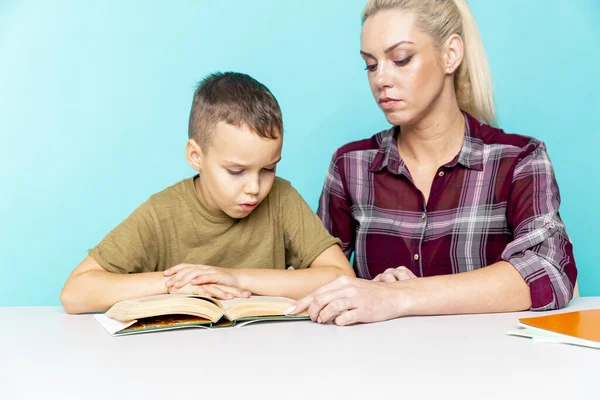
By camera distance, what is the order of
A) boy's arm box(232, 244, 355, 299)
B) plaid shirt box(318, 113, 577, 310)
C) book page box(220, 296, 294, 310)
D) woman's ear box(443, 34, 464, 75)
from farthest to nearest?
woman's ear box(443, 34, 464, 75)
plaid shirt box(318, 113, 577, 310)
boy's arm box(232, 244, 355, 299)
book page box(220, 296, 294, 310)

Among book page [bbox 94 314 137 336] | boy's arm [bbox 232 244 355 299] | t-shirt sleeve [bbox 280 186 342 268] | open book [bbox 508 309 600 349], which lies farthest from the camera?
t-shirt sleeve [bbox 280 186 342 268]

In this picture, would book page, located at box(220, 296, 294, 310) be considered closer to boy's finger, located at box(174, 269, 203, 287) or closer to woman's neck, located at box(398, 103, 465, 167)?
boy's finger, located at box(174, 269, 203, 287)

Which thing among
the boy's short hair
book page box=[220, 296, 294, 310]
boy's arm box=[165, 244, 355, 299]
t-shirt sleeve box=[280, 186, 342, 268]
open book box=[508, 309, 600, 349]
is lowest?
open book box=[508, 309, 600, 349]

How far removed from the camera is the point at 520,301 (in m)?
→ 1.66

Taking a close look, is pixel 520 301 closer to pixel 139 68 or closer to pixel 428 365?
pixel 428 365

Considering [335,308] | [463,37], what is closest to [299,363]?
[335,308]

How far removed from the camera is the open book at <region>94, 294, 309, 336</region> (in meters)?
1.44

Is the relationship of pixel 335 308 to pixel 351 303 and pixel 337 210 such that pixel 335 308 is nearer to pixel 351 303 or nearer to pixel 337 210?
pixel 351 303

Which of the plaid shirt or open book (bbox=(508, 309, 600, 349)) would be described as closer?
open book (bbox=(508, 309, 600, 349))

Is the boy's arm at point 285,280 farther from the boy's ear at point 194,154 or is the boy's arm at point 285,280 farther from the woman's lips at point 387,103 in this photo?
the woman's lips at point 387,103

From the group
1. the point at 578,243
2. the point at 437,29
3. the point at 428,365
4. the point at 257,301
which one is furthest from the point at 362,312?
the point at 578,243

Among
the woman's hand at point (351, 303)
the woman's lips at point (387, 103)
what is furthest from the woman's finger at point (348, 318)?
the woman's lips at point (387, 103)

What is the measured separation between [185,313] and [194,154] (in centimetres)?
61

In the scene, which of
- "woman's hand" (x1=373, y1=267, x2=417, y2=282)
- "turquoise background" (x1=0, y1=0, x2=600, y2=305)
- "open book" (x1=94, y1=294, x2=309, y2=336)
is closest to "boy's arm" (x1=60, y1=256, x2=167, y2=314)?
"open book" (x1=94, y1=294, x2=309, y2=336)
